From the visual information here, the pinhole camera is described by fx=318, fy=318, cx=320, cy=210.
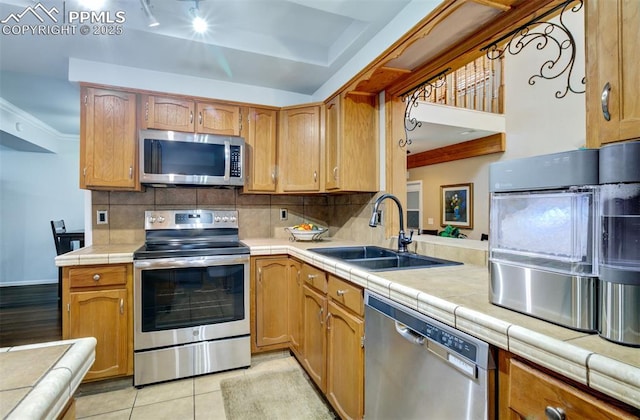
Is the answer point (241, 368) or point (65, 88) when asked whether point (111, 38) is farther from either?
point (241, 368)

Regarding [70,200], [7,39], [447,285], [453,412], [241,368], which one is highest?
[7,39]

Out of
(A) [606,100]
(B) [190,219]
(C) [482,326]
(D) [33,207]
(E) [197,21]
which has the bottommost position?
(C) [482,326]

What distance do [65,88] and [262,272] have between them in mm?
2743

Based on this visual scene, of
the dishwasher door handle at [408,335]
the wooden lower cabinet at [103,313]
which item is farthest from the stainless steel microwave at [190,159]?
the dishwasher door handle at [408,335]

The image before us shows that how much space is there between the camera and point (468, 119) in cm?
439

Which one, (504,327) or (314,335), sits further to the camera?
(314,335)

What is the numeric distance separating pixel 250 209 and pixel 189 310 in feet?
3.66

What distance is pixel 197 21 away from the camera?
1.96 m

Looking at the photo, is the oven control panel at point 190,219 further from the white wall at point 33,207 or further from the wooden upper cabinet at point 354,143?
the white wall at point 33,207

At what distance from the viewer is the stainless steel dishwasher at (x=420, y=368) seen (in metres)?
0.90

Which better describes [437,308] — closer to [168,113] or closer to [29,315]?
[168,113]

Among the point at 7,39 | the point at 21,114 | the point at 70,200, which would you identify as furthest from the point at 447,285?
the point at 70,200

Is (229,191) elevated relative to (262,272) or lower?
elevated

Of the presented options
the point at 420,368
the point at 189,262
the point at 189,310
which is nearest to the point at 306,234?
the point at 189,262
